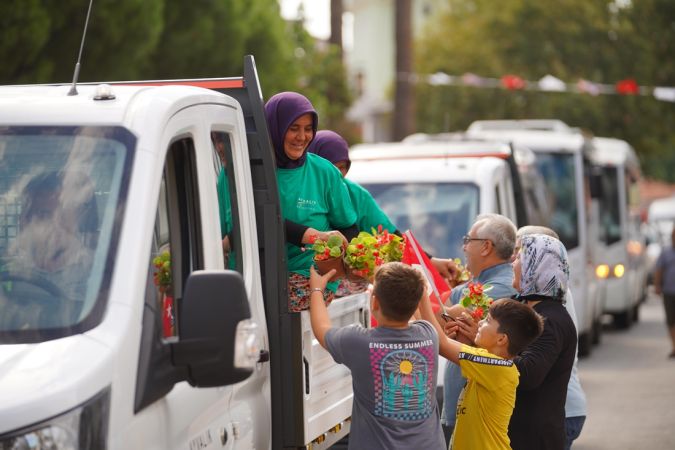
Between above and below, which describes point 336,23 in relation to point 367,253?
above

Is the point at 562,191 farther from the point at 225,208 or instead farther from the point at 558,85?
the point at 558,85

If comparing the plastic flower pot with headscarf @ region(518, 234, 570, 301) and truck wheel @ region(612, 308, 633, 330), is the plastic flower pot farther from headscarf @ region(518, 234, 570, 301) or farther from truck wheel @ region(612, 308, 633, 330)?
truck wheel @ region(612, 308, 633, 330)

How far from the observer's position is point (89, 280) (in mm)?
4090

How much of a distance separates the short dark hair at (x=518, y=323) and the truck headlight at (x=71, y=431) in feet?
7.12

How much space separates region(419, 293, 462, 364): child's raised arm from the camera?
5.61 meters

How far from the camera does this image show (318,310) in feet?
17.6

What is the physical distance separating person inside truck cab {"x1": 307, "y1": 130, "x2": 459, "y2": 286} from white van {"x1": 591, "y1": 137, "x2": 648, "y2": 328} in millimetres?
13815

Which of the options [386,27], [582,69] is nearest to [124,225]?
[582,69]

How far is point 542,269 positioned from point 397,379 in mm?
1081

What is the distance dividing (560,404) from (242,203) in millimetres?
1680

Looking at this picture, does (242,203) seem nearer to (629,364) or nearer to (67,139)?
(67,139)

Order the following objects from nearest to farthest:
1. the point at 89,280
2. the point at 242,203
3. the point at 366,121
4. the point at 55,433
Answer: the point at 55,433
the point at 89,280
the point at 242,203
the point at 366,121

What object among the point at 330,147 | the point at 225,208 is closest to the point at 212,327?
the point at 225,208

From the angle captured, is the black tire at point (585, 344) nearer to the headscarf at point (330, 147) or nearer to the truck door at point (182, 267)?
the headscarf at point (330, 147)
